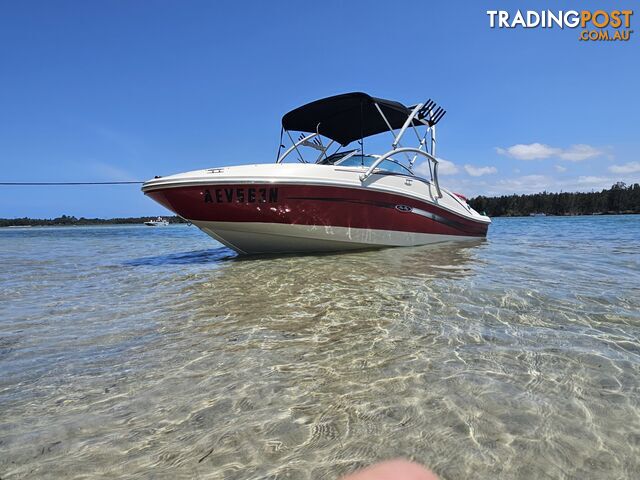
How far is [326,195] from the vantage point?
23.2ft

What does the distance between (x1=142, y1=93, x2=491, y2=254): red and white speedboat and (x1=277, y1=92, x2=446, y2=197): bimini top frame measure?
3 cm

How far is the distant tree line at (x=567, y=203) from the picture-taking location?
8294 cm

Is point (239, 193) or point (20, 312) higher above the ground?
point (239, 193)

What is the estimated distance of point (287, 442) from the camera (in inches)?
58.5

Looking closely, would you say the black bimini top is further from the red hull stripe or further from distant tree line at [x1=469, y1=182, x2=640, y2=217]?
distant tree line at [x1=469, y1=182, x2=640, y2=217]

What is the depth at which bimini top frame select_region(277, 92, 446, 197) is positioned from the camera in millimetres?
7969

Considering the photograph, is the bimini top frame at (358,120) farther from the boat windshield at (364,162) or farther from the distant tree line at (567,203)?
the distant tree line at (567,203)

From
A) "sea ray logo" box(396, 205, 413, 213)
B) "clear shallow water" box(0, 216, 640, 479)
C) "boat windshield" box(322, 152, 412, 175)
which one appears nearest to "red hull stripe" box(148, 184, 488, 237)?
"sea ray logo" box(396, 205, 413, 213)

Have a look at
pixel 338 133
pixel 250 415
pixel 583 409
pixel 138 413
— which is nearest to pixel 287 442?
pixel 250 415

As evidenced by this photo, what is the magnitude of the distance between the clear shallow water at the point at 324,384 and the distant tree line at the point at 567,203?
3650 inches

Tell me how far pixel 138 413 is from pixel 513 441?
5.59ft

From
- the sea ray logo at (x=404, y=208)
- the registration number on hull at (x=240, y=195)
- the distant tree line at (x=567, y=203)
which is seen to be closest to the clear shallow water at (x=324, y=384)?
the registration number on hull at (x=240, y=195)

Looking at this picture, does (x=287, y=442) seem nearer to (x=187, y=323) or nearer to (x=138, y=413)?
(x=138, y=413)

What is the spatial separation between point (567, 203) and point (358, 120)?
9806 centimetres
